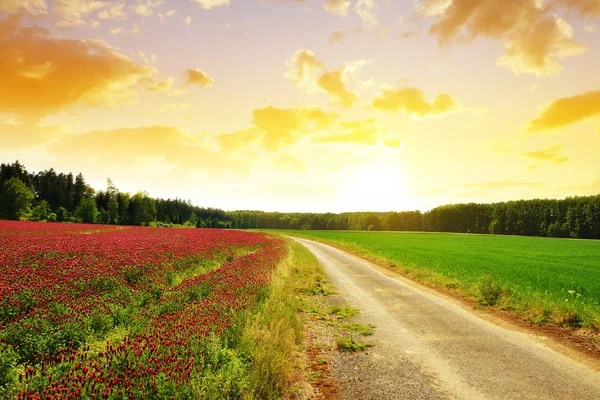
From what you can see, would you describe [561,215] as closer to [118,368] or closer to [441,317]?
[441,317]

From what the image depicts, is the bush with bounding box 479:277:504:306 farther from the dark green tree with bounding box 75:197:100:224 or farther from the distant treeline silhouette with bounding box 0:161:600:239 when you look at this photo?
the dark green tree with bounding box 75:197:100:224

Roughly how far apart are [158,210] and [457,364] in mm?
128958

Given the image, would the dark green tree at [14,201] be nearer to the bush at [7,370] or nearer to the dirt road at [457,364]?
the bush at [7,370]

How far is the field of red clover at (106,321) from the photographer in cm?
438

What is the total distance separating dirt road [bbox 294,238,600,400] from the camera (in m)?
6.26

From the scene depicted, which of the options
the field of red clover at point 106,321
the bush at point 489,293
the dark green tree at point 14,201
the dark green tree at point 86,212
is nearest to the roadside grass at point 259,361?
the field of red clover at point 106,321

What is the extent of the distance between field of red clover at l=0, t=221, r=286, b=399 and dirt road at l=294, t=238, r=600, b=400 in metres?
3.37

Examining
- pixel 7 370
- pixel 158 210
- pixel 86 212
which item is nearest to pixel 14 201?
pixel 86 212

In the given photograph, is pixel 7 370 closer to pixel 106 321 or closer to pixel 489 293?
pixel 106 321

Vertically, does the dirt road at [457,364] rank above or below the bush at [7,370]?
below

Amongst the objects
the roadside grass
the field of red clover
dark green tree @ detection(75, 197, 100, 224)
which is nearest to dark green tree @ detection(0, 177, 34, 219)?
dark green tree @ detection(75, 197, 100, 224)

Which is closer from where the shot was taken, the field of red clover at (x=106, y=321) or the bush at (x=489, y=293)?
the field of red clover at (x=106, y=321)

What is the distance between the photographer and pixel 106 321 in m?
7.36

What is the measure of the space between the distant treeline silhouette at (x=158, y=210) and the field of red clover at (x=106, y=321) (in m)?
71.3
